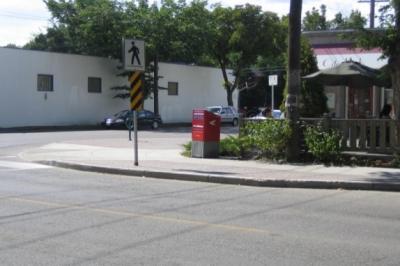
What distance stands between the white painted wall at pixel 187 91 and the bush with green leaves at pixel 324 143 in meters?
34.3

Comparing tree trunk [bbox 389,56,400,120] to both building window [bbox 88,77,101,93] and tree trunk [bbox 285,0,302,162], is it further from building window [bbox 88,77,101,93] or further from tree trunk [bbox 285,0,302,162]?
building window [bbox 88,77,101,93]

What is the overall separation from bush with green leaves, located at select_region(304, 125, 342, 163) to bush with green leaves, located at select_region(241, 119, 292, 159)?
1.91 feet

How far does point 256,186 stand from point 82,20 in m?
33.5

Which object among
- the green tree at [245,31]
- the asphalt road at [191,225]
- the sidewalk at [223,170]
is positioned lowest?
the asphalt road at [191,225]

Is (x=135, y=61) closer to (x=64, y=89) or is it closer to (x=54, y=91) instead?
(x=54, y=91)

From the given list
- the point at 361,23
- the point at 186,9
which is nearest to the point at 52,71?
the point at 186,9

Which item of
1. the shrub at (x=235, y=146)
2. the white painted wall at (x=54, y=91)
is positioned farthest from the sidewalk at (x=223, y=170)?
the white painted wall at (x=54, y=91)

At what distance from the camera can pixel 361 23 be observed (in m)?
16.0

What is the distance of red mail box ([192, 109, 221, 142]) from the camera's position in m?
17.6

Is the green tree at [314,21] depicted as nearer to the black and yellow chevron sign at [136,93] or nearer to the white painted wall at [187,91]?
the white painted wall at [187,91]

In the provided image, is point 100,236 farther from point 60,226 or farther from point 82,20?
point 82,20

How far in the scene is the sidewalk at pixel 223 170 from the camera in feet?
42.1

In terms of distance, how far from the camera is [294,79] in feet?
53.7

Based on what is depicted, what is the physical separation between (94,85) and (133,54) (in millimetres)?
30523
